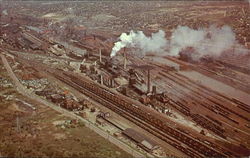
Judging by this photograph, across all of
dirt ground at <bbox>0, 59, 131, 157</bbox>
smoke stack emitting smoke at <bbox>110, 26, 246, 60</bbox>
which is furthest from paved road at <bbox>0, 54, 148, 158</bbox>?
smoke stack emitting smoke at <bbox>110, 26, 246, 60</bbox>

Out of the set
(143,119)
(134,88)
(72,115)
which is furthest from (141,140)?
(134,88)

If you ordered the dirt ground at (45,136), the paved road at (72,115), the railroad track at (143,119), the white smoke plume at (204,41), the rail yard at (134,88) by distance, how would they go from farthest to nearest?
1. the white smoke plume at (204,41)
2. the rail yard at (134,88)
3. the railroad track at (143,119)
4. the paved road at (72,115)
5. the dirt ground at (45,136)

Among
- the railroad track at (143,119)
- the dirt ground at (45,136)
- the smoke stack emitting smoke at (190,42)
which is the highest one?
the smoke stack emitting smoke at (190,42)

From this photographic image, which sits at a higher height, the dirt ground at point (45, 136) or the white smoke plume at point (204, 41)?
the white smoke plume at point (204, 41)

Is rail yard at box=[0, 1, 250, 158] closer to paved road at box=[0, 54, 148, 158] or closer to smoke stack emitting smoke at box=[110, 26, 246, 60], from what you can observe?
paved road at box=[0, 54, 148, 158]

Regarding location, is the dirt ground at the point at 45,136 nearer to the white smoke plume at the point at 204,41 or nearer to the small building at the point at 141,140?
the small building at the point at 141,140

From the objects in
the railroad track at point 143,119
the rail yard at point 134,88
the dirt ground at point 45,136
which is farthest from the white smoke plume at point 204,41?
the dirt ground at point 45,136
